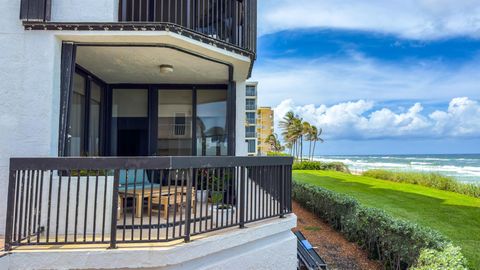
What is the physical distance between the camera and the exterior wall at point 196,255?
3568 mm

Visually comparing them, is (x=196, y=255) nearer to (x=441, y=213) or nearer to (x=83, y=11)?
(x=83, y=11)

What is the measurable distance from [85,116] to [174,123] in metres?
2.30

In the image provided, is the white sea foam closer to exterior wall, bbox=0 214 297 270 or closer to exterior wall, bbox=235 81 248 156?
exterior wall, bbox=235 81 248 156

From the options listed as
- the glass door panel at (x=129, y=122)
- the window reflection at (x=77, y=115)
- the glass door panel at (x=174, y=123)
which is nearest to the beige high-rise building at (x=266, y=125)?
the glass door panel at (x=174, y=123)

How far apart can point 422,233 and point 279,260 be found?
2.80 m

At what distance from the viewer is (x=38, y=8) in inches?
188

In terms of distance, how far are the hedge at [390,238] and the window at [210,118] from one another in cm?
411

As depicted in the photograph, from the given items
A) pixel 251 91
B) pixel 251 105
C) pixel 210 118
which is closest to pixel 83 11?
pixel 210 118

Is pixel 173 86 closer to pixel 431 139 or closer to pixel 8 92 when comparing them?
pixel 8 92

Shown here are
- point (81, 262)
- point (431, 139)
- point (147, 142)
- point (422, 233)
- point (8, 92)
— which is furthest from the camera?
point (431, 139)

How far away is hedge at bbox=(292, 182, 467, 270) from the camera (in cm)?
513

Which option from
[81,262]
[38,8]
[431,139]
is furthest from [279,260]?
[431,139]

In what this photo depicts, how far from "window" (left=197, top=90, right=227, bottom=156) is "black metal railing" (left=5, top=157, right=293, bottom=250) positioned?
→ 279cm

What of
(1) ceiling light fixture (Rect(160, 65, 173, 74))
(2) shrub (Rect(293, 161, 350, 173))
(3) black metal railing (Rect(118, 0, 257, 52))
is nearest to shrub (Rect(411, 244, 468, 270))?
(3) black metal railing (Rect(118, 0, 257, 52))
